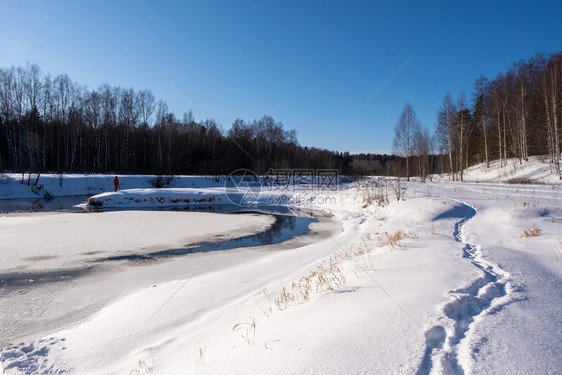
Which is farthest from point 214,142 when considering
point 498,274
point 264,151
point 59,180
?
point 498,274

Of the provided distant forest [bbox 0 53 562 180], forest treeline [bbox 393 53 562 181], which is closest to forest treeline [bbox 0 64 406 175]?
distant forest [bbox 0 53 562 180]

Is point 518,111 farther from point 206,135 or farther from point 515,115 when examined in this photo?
point 206,135

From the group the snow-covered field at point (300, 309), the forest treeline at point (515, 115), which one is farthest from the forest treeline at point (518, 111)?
the snow-covered field at point (300, 309)

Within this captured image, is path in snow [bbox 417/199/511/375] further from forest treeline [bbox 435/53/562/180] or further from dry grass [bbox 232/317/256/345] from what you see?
forest treeline [bbox 435/53/562/180]

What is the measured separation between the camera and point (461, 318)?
2453 millimetres

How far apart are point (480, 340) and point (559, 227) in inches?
253

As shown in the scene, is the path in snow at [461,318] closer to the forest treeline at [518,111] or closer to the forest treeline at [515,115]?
the forest treeline at [515,115]

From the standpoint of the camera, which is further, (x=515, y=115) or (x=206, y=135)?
(x=206, y=135)

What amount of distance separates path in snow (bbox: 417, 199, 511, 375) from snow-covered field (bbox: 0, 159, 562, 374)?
1 cm

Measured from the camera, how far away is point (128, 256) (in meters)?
7.53

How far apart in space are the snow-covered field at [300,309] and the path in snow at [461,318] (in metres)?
0.01

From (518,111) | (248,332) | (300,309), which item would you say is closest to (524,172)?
(518,111)

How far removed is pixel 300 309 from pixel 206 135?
60054 millimetres

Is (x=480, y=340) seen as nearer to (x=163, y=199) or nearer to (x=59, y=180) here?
(x=163, y=199)
